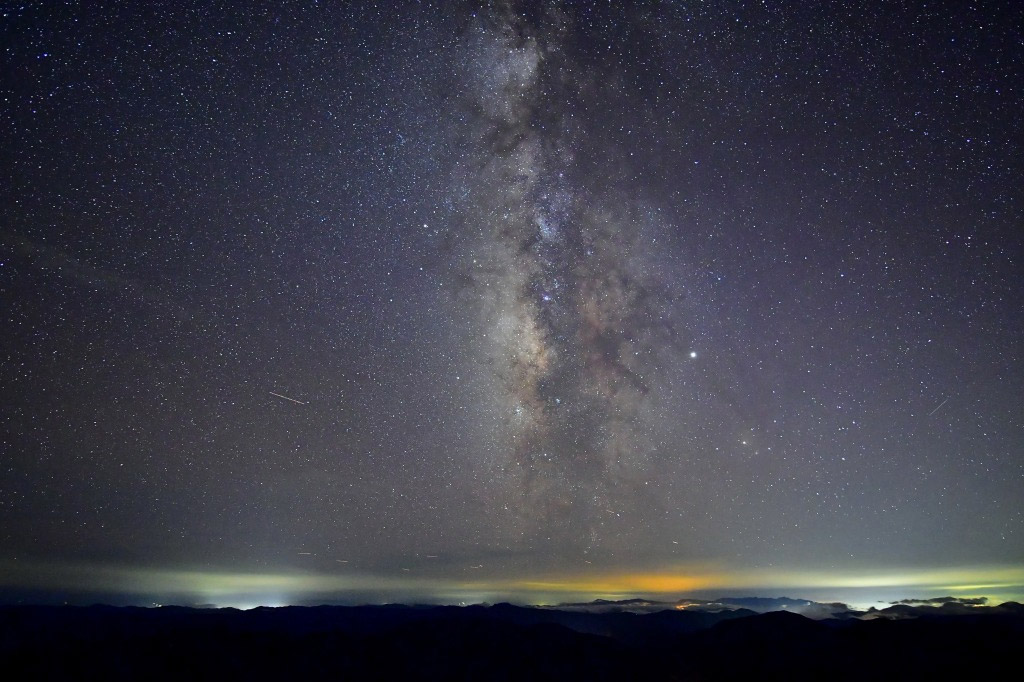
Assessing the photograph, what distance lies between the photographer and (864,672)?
86.8 meters

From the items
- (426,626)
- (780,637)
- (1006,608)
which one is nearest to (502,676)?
(426,626)

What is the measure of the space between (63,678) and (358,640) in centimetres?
4496

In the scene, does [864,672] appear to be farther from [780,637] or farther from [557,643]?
[557,643]

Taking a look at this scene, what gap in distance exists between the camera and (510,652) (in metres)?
101

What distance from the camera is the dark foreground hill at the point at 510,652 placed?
8775 cm

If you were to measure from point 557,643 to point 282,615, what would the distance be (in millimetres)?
94829

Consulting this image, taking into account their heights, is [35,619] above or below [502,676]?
above

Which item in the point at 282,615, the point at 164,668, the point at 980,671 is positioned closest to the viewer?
the point at 980,671

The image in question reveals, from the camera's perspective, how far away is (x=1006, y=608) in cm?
16250

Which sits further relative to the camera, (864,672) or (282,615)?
(282,615)

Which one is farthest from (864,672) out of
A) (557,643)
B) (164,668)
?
(164,668)

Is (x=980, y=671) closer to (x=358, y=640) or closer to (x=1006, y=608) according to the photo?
(x=358, y=640)

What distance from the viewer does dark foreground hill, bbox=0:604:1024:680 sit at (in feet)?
288

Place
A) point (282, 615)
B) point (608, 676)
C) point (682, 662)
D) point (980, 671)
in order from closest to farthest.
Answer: point (980, 671) → point (608, 676) → point (682, 662) → point (282, 615)
